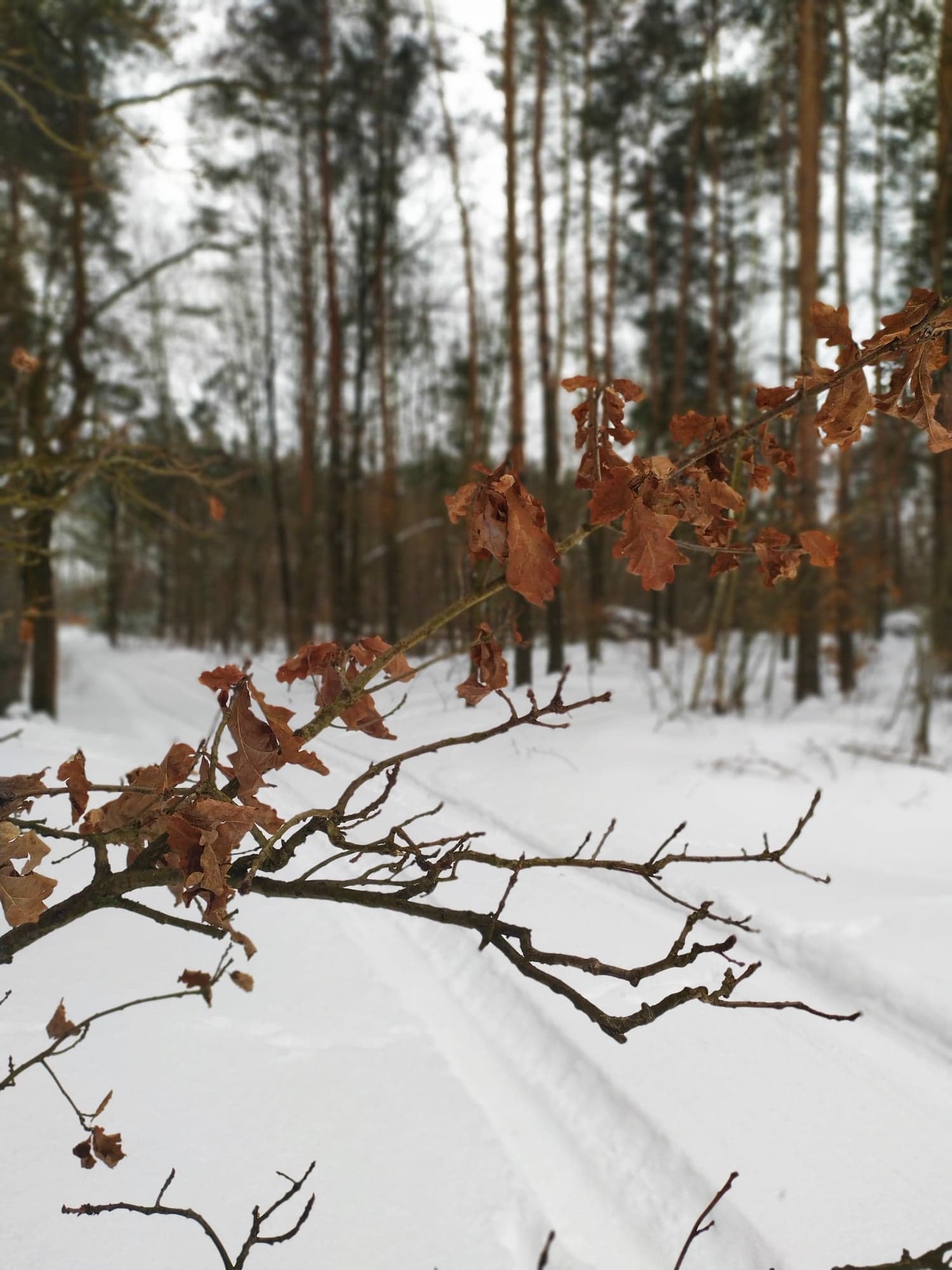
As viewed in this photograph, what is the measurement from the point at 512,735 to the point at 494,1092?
110 inches

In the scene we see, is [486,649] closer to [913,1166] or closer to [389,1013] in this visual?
[389,1013]

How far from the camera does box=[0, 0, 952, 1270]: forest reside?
92 cm

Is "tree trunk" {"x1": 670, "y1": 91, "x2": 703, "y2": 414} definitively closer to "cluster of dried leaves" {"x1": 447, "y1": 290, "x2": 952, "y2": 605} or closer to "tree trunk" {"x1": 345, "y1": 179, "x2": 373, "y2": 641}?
"tree trunk" {"x1": 345, "y1": 179, "x2": 373, "y2": 641}

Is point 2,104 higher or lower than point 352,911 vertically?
higher

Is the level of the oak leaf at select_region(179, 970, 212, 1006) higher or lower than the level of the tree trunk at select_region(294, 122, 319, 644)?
lower

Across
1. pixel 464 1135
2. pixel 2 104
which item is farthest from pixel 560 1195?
pixel 2 104

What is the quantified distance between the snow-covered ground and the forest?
13 mm

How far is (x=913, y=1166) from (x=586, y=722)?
437 centimetres

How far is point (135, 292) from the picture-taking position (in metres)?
14.7

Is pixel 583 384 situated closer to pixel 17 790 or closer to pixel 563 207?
pixel 17 790

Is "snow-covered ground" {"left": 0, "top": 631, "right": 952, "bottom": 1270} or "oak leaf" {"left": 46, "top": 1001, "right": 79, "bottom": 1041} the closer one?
"oak leaf" {"left": 46, "top": 1001, "right": 79, "bottom": 1041}

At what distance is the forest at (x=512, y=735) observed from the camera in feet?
3.01

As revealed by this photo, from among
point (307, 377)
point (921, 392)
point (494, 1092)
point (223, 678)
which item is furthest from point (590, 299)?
point (223, 678)

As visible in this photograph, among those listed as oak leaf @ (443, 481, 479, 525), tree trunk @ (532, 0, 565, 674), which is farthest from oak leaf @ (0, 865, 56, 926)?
tree trunk @ (532, 0, 565, 674)
